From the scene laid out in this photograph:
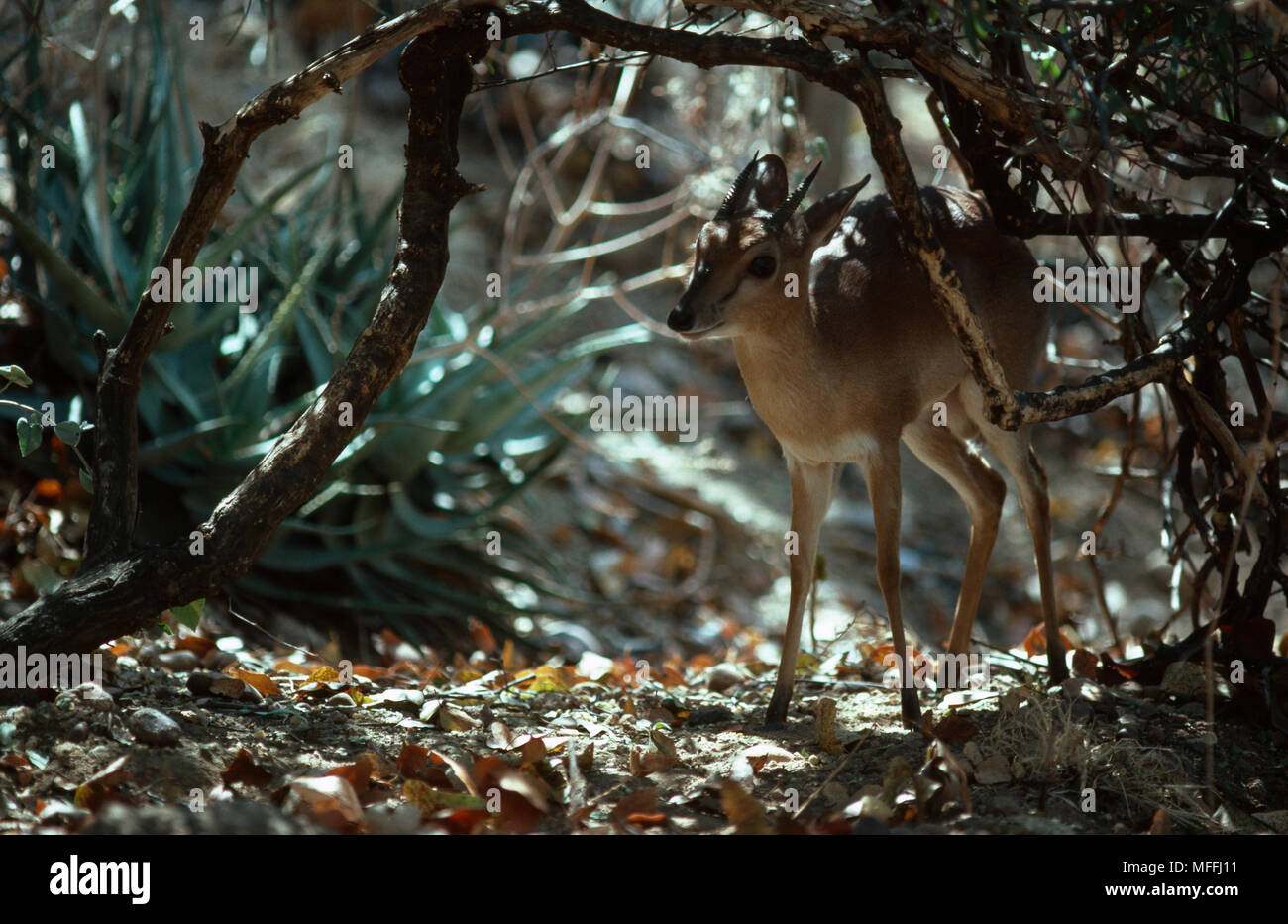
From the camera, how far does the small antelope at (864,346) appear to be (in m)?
3.75

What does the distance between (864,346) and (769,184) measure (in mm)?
652

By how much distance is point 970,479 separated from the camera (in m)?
4.74

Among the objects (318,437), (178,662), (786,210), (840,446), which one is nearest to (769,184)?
(786,210)

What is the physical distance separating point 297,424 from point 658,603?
449 cm

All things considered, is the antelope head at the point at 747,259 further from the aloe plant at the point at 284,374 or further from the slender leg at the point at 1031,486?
the aloe plant at the point at 284,374

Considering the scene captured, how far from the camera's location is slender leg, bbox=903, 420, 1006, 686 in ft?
15.4

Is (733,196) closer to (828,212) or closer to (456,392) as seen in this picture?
(828,212)

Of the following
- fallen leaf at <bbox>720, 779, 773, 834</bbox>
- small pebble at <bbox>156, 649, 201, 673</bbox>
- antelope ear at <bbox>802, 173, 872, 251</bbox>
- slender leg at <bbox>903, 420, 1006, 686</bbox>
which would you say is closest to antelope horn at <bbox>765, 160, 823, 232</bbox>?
antelope ear at <bbox>802, 173, 872, 251</bbox>

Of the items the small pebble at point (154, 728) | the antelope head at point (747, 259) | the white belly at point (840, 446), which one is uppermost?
the antelope head at point (747, 259)

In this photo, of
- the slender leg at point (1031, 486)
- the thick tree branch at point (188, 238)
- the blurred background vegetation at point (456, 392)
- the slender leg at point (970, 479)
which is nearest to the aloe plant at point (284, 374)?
the blurred background vegetation at point (456, 392)

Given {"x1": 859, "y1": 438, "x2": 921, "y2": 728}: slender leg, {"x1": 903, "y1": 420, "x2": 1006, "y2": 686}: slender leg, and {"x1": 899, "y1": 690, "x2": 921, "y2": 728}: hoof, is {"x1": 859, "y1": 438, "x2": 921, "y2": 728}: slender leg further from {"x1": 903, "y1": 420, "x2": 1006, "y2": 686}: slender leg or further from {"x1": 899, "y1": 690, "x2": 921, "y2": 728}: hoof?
{"x1": 903, "y1": 420, "x2": 1006, "y2": 686}: slender leg

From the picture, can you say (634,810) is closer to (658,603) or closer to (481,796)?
(481,796)

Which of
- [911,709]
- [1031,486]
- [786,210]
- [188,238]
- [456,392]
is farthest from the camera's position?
[456,392]

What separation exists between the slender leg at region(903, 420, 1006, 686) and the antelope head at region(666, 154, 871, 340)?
1.15 m
